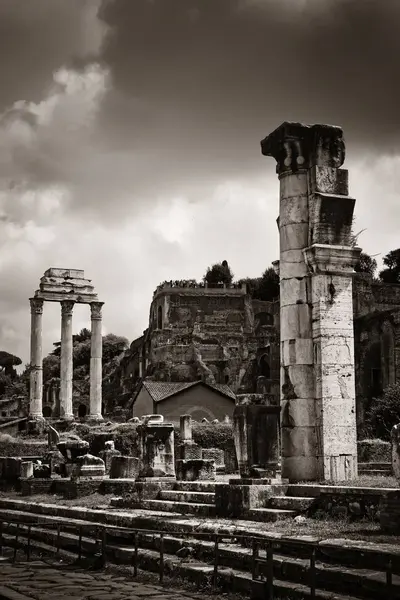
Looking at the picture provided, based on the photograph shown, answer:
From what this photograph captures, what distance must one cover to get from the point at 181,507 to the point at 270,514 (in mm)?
2447

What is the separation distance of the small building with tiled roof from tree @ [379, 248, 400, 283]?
33.5 meters

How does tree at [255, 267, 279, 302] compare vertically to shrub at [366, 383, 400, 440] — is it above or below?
above

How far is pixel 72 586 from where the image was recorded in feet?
29.1

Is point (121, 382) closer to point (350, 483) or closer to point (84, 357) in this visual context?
point (84, 357)

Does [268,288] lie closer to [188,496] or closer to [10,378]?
[10,378]

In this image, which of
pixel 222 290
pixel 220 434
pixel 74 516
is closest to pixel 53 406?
pixel 222 290

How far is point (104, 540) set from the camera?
394 inches

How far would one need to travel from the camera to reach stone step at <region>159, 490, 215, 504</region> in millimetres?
12705

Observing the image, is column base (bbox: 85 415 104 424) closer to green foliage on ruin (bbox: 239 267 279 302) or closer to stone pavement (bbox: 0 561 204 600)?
stone pavement (bbox: 0 561 204 600)

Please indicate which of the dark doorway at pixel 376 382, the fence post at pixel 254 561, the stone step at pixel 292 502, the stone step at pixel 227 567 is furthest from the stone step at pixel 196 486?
the dark doorway at pixel 376 382

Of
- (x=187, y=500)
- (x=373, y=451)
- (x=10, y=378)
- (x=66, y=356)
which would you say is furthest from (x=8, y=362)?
(x=187, y=500)

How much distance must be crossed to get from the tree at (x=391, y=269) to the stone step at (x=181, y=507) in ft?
238

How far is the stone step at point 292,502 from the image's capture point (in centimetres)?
1088

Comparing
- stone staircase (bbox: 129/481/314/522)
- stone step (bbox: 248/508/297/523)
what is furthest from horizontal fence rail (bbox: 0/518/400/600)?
stone staircase (bbox: 129/481/314/522)
